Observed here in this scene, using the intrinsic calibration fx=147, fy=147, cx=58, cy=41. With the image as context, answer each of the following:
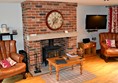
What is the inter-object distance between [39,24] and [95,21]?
8.38 ft

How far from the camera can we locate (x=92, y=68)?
15.4 ft

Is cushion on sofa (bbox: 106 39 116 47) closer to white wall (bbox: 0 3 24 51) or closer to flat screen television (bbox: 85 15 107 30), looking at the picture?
flat screen television (bbox: 85 15 107 30)

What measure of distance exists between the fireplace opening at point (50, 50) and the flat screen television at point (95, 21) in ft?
5.80

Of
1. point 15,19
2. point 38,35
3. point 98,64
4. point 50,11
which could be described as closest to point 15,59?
point 38,35

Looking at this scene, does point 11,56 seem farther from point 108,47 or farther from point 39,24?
point 108,47

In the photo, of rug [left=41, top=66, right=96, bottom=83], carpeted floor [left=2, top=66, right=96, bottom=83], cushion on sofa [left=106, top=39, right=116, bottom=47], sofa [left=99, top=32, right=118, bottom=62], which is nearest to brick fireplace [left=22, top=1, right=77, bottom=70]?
carpeted floor [left=2, top=66, right=96, bottom=83]

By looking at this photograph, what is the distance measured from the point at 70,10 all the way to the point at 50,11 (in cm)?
77

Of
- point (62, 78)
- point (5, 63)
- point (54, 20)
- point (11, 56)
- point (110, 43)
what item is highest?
point (54, 20)

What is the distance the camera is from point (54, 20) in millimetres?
4719

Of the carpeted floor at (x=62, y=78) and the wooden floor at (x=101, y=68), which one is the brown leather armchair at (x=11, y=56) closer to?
the carpeted floor at (x=62, y=78)

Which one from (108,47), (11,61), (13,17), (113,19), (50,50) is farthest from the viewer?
(113,19)

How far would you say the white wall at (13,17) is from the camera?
450 centimetres

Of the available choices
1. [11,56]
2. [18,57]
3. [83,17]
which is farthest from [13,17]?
[83,17]

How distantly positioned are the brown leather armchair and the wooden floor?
1.84 m
